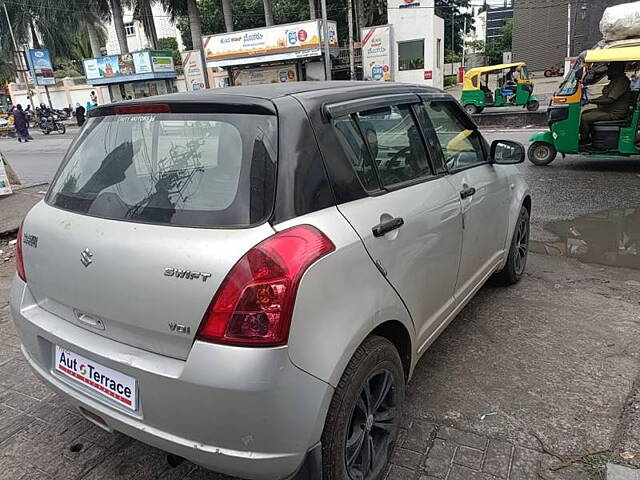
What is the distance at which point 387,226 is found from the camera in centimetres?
211

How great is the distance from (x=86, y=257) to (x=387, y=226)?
1.20 metres

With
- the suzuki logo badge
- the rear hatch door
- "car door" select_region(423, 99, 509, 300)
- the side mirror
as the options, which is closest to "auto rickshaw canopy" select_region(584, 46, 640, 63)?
the side mirror

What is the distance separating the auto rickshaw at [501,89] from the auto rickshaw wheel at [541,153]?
10.7 metres

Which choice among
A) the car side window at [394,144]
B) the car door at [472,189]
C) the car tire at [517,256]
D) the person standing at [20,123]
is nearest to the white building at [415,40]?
the person standing at [20,123]

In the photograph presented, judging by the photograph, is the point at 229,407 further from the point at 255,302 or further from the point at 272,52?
the point at 272,52

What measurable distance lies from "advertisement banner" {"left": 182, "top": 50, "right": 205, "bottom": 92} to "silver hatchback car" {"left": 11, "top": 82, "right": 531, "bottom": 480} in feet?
115

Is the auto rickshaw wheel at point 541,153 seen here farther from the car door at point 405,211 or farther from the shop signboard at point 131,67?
the shop signboard at point 131,67

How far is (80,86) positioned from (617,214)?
1854 inches

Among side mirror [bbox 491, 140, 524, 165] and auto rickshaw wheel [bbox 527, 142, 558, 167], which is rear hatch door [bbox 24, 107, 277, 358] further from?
auto rickshaw wheel [bbox 527, 142, 558, 167]

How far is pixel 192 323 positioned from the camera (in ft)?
5.47

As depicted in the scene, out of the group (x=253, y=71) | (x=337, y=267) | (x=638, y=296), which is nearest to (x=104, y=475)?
(x=337, y=267)

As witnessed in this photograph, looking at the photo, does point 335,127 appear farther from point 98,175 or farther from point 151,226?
point 98,175

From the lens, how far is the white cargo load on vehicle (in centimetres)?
1097

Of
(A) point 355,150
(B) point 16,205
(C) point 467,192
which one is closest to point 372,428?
(A) point 355,150
